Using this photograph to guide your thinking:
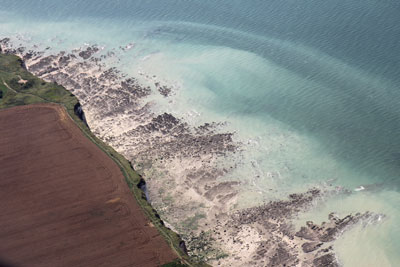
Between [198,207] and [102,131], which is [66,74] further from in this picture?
[198,207]

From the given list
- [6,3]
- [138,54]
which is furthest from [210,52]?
[6,3]

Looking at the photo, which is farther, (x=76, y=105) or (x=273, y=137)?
(x=76, y=105)

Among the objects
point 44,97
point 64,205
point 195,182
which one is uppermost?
point 44,97

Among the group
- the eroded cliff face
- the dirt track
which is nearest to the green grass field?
the dirt track

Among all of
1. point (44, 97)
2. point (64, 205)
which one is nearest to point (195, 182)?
point (64, 205)

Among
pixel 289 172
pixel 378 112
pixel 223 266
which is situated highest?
pixel 378 112

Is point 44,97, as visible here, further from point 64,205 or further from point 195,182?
point 195,182

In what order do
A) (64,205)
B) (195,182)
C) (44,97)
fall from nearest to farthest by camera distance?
(64,205), (195,182), (44,97)
